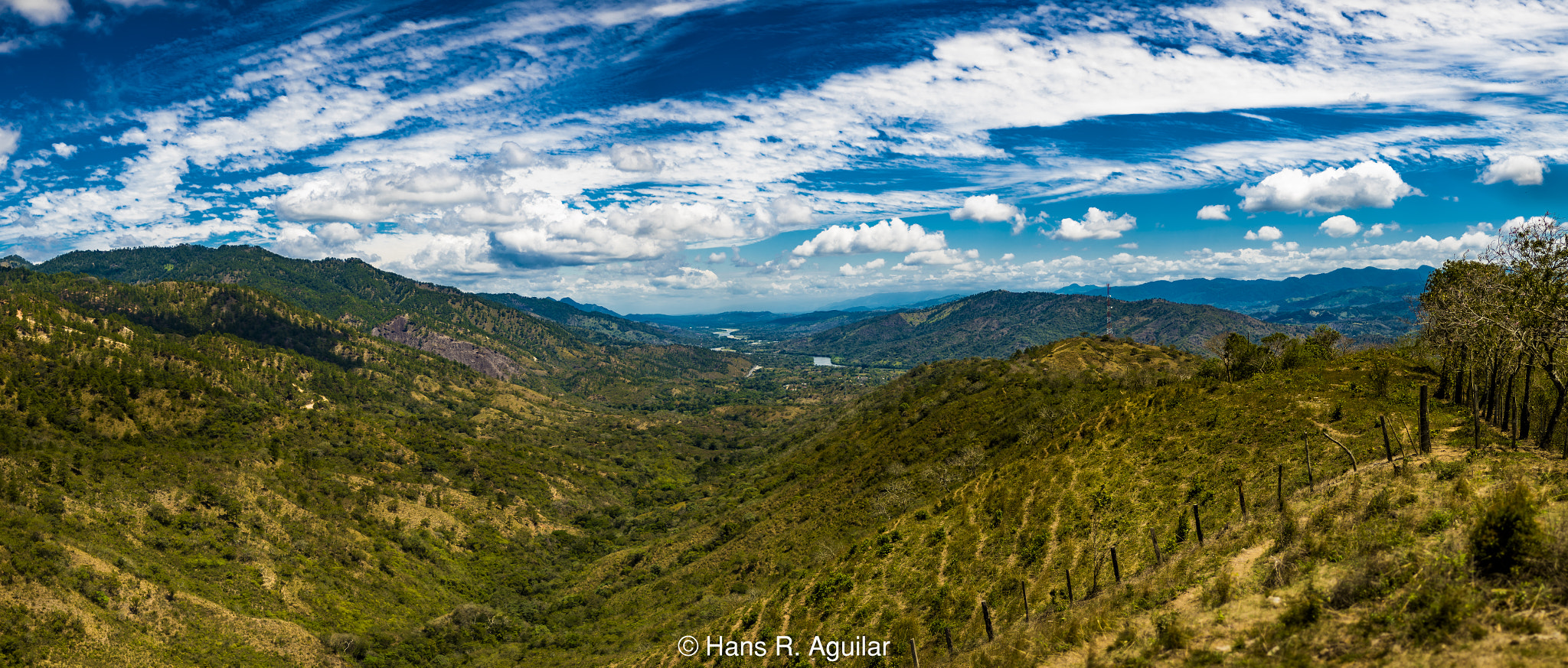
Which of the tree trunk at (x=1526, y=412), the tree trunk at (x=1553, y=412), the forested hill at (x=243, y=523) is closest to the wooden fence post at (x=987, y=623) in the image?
the tree trunk at (x=1553, y=412)

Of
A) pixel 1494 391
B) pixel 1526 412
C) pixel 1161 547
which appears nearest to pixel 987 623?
pixel 1161 547

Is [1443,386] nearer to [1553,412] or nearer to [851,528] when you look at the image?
[1553,412]

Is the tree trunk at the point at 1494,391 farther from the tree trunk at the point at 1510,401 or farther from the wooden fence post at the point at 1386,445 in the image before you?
the wooden fence post at the point at 1386,445

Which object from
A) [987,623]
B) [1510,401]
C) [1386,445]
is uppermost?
[1510,401]

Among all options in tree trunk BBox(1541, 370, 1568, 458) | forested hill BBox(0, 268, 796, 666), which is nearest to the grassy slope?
tree trunk BBox(1541, 370, 1568, 458)

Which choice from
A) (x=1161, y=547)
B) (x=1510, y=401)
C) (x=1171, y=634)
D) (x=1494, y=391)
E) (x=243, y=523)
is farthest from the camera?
(x=243, y=523)

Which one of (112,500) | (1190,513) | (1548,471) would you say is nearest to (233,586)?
(112,500)
